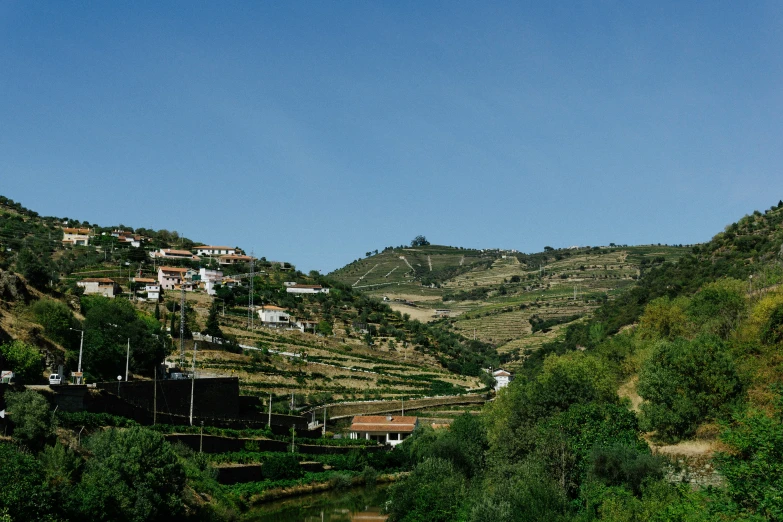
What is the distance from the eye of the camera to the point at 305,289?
109250mm

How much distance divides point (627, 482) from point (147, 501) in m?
16.4

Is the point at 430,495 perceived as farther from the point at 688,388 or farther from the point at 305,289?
the point at 305,289

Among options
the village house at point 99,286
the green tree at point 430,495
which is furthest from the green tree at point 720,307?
the village house at point 99,286

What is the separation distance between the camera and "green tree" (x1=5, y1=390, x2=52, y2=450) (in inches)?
1200

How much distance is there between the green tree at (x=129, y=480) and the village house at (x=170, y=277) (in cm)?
6272

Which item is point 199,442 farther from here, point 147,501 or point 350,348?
point 350,348

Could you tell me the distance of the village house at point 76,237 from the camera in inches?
4250

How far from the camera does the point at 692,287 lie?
216 ft

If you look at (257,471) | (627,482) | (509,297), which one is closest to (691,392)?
(627,482)

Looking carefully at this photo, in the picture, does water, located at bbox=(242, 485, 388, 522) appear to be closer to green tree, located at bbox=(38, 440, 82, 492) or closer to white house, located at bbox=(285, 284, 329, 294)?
green tree, located at bbox=(38, 440, 82, 492)

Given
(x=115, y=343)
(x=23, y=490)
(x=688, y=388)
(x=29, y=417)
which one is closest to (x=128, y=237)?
(x=115, y=343)

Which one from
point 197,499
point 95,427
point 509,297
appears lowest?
point 197,499

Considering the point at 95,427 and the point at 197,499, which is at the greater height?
the point at 95,427

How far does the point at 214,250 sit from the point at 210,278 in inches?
1128
